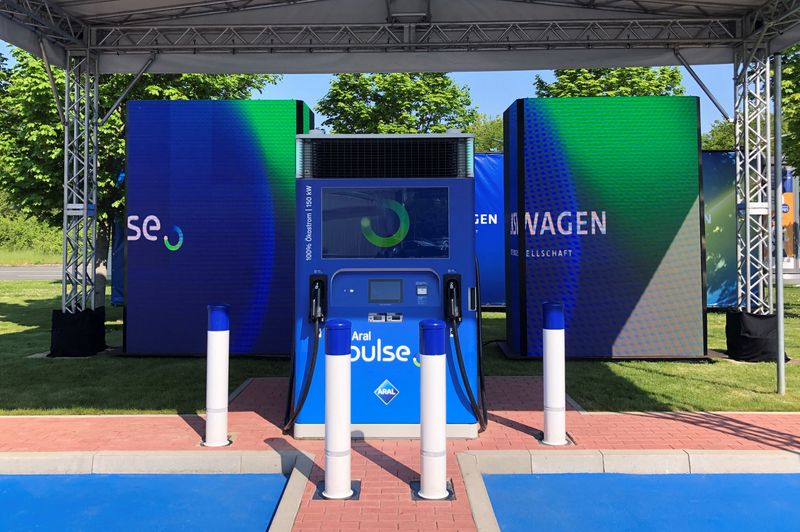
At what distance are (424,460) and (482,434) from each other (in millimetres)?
1404

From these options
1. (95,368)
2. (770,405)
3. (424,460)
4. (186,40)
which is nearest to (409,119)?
(186,40)

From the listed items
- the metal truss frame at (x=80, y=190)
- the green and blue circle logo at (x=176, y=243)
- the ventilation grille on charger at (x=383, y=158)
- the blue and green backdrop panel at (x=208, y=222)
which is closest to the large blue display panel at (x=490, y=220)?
the blue and green backdrop panel at (x=208, y=222)

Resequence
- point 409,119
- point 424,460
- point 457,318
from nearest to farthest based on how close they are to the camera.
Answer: point 424,460 < point 457,318 < point 409,119

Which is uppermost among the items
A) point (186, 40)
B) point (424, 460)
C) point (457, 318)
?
point (186, 40)

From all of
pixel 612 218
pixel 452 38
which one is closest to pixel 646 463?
pixel 612 218

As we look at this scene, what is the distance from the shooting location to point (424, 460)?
13.5 feet

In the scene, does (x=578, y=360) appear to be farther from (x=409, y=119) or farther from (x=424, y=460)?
(x=409, y=119)

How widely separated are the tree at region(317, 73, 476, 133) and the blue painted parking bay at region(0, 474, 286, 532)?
21106mm

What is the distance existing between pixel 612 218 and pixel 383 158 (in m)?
5.21

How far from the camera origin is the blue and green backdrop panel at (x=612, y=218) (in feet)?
30.6

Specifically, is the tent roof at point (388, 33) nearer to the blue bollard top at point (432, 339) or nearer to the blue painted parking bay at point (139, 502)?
the blue bollard top at point (432, 339)

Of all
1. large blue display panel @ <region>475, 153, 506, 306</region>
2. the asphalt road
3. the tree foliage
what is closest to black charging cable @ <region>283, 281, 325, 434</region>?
the tree foliage

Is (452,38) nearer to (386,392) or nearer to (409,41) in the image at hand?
(409,41)

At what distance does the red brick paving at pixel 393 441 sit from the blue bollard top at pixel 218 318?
944mm
